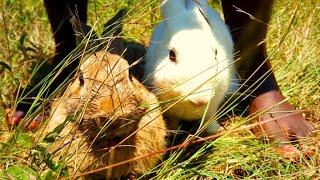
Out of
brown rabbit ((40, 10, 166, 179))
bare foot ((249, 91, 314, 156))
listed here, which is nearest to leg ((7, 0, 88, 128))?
brown rabbit ((40, 10, 166, 179))

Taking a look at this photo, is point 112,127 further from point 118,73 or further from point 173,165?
point 173,165

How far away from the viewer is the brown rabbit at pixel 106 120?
2215 millimetres

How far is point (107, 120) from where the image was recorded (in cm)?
220

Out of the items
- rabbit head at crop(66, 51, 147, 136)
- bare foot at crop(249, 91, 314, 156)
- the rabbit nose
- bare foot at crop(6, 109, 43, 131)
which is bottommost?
bare foot at crop(249, 91, 314, 156)

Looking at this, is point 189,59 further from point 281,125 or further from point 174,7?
point 281,125

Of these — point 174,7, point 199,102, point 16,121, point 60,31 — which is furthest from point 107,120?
point 60,31

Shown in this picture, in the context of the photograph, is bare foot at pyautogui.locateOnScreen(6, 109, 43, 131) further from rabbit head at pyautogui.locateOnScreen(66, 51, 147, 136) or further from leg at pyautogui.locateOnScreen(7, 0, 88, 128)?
rabbit head at pyautogui.locateOnScreen(66, 51, 147, 136)

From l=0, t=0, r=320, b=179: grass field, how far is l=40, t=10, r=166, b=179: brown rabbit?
12 centimetres

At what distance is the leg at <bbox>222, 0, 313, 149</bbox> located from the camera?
2930mm

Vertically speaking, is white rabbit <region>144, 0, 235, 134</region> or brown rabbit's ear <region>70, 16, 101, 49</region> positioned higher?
brown rabbit's ear <region>70, 16, 101, 49</region>

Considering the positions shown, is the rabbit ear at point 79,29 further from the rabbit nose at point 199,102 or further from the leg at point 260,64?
the leg at point 260,64

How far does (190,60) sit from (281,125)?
0.65 metres

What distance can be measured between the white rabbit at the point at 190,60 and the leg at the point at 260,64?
0.17 m

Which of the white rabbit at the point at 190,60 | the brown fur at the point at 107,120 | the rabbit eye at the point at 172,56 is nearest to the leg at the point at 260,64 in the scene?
the white rabbit at the point at 190,60
